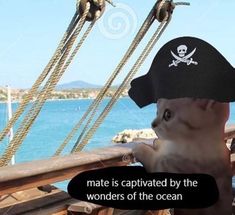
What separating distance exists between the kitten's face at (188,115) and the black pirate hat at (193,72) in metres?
0.02

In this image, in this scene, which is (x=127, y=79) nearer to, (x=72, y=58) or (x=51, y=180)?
(x=72, y=58)

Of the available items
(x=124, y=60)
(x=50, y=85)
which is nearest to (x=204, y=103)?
(x=50, y=85)

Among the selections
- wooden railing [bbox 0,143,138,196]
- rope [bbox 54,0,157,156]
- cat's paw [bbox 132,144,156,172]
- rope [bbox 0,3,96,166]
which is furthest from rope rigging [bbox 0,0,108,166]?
cat's paw [bbox 132,144,156,172]

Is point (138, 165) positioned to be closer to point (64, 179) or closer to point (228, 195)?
point (228, 195)

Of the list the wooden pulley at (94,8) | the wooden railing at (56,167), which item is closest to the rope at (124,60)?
the wooden pulley at (94,8)

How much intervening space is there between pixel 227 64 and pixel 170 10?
1758mm

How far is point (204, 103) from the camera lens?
1.54 meters

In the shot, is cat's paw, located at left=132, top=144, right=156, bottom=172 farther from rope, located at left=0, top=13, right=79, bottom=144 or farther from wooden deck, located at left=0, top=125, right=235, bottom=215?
rope, located at left=0, top=13, right=79, bottom=144

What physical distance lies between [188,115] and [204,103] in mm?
64

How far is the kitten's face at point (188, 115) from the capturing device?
5.05ft

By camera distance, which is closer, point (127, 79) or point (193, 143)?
point (193, 143)

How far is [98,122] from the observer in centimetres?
351

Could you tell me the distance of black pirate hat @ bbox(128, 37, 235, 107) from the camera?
1522mm

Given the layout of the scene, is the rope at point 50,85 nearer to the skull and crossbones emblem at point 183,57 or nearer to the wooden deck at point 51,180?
the wooden deck at point 51,180
